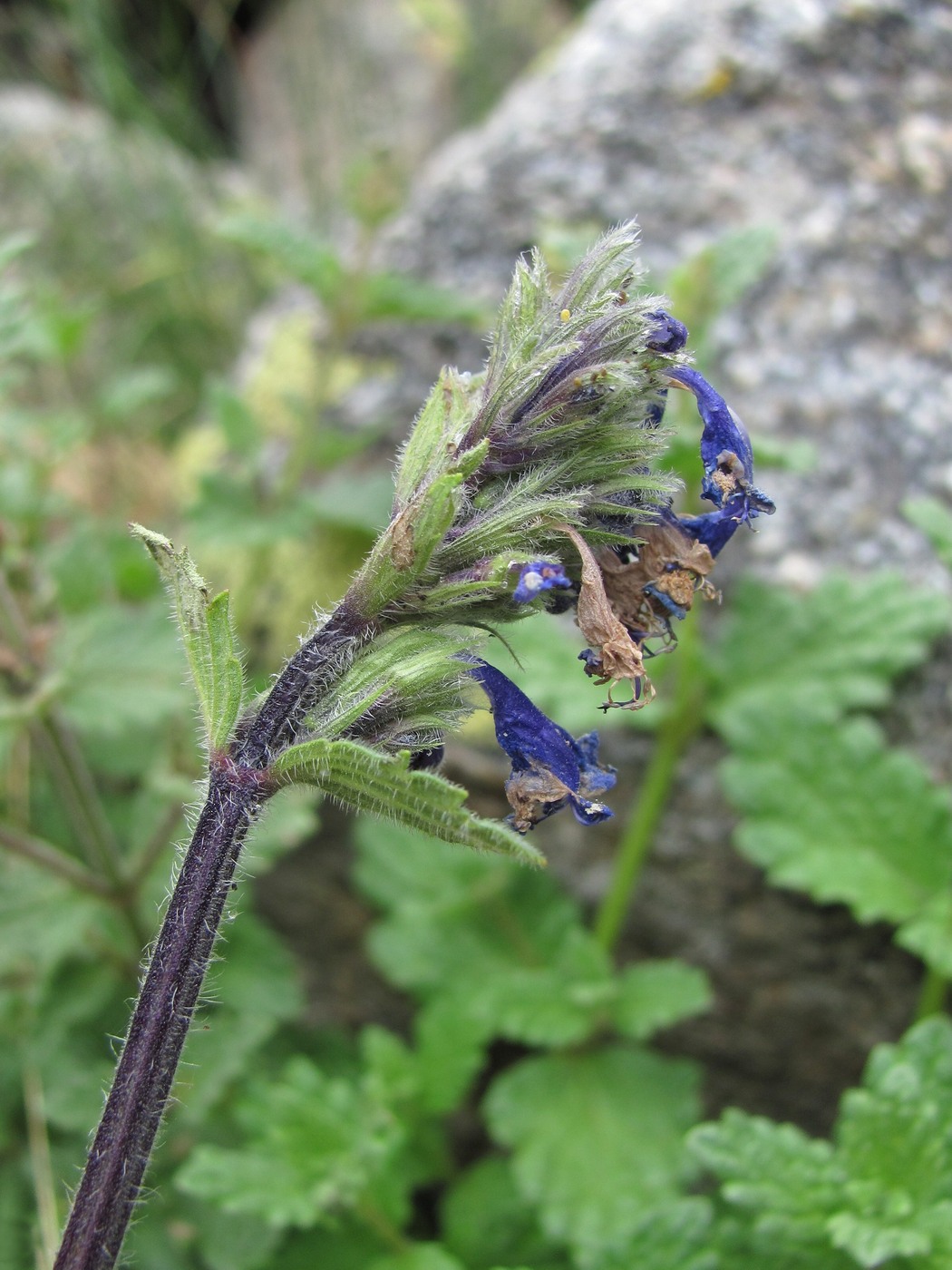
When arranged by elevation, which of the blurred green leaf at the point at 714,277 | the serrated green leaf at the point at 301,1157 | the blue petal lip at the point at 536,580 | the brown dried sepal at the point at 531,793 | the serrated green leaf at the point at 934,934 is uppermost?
the blurred green leaf at the point at 714,277

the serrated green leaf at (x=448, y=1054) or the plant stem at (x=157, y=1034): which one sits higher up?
the serrated green leaf at (x=448, y=1054)

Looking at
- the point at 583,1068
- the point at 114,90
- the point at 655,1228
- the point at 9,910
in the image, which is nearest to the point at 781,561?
the point at 583,1068

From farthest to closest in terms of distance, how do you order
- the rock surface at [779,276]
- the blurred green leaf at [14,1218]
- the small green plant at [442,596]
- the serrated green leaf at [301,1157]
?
the rock surface at [779,276]
the blurred green leaf at [14,1218]
the serrated green leaf at [301,1157]
the small green plant at [442,596]

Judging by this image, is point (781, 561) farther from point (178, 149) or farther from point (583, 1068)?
point (178, 149)

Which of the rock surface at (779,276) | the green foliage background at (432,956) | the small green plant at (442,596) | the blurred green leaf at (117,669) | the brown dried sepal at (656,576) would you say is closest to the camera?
the small green plant at (442,596)

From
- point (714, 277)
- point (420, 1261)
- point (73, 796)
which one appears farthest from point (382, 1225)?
point (714, 277)

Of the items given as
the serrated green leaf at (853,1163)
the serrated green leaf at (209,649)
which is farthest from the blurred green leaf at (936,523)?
the serrated green leaf at (209,649)

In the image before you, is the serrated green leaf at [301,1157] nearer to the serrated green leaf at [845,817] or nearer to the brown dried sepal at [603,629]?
the serrated green leaf at [845,817]
